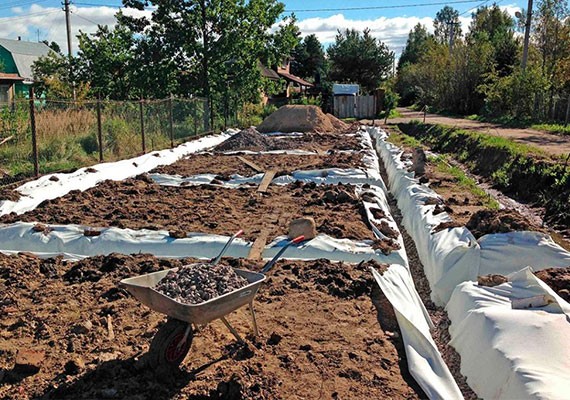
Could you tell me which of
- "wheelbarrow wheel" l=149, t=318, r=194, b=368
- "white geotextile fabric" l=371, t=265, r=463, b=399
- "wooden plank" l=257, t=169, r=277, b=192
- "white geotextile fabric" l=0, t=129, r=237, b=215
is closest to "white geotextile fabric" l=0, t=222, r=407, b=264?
"white geotextile fabric" l=371, t=265, r=463, b=399

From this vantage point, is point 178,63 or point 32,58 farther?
point 32,58

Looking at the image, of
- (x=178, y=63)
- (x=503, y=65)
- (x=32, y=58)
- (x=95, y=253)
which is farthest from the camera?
(x=32, y=58)

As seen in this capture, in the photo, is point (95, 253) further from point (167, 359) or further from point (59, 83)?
point (59, 83)

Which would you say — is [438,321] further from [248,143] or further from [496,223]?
[248,143]

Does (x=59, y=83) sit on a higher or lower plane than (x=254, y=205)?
higher

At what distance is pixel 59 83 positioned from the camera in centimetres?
2570

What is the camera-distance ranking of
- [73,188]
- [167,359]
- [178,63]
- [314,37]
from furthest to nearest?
1. [314,37]
2. [178,63]
3. [73,188]
4. [167,359]

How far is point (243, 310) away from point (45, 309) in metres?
1.72

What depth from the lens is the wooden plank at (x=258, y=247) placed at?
609 cm

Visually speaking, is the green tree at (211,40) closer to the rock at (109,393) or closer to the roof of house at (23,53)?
the rock at (109,393)

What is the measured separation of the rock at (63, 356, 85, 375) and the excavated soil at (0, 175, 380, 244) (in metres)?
3.33

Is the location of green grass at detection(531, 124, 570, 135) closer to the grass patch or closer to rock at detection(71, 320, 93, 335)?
the grass patch

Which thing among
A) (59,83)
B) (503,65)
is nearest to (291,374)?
(59,83)

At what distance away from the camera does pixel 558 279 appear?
5.11m
